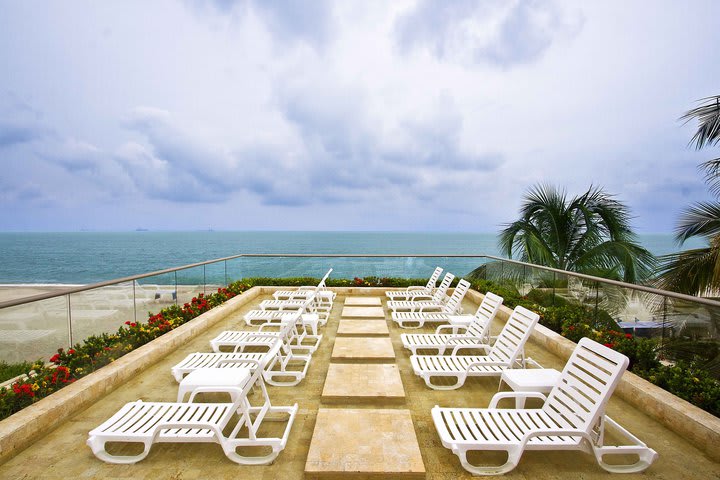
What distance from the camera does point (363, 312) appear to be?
22.0 ft

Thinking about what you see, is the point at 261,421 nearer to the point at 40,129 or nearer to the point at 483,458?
the point at 483,458

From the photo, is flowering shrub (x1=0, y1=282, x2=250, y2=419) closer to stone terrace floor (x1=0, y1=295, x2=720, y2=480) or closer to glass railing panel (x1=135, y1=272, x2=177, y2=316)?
glass railing panel (x1=135, y1=272, x2=177, y2=316)

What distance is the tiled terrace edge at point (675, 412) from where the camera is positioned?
2.58m

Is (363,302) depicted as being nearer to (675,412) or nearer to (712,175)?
(675,412)

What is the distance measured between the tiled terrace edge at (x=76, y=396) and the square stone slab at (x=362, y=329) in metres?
2.37

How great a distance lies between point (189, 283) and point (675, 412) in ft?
23.4

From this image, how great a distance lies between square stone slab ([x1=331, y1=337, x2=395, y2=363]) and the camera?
4.29m

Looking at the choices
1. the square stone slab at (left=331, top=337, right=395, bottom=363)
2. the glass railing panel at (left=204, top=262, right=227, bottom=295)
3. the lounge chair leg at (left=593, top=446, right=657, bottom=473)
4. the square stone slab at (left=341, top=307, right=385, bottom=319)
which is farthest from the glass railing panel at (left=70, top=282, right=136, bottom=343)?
the lounge chair leg at (left=593, top=446, right=657, bottom=473)

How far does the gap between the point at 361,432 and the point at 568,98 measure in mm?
18617

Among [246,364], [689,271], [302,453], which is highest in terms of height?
[689,271]

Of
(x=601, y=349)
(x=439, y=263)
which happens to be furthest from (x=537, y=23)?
(x=601, y=349)

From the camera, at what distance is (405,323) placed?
256 inches

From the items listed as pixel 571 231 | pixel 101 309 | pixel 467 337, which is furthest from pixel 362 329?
pixel 571 231

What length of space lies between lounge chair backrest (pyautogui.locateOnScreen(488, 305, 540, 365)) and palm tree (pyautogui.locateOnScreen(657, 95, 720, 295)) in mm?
4120
